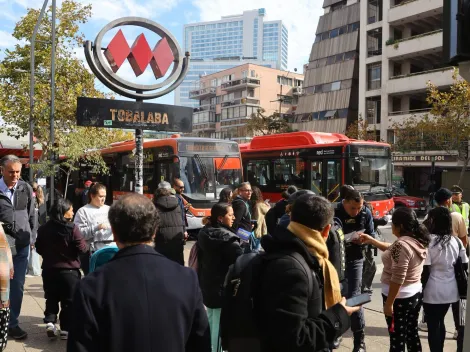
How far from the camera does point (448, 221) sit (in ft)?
13.9

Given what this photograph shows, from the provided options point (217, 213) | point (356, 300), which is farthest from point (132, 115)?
point (356, 300)

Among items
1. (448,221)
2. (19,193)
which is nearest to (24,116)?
(19,193)

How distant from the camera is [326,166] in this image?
15.8 metres

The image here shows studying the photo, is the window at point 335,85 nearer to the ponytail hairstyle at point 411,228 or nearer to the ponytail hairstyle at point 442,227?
the ponytail hairstyle at point 442,227

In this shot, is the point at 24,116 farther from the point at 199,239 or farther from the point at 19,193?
the point at 199,239

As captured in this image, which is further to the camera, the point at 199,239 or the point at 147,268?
the point at 199,239

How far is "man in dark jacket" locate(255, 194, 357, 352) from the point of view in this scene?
212 centimetres

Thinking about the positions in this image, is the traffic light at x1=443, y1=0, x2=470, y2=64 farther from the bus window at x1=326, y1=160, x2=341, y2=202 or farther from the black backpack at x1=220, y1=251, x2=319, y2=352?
the bus window at x1=326, y1=160, x2=341, y2=202

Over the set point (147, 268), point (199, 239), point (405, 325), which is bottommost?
point (405, 325)

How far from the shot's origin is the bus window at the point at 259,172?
18.8m

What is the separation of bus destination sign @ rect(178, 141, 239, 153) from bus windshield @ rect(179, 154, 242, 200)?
220 millimetres

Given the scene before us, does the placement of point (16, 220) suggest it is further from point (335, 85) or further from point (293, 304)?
point (335, 85)

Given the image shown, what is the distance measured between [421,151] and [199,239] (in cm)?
3251

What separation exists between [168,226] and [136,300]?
4308 mm
